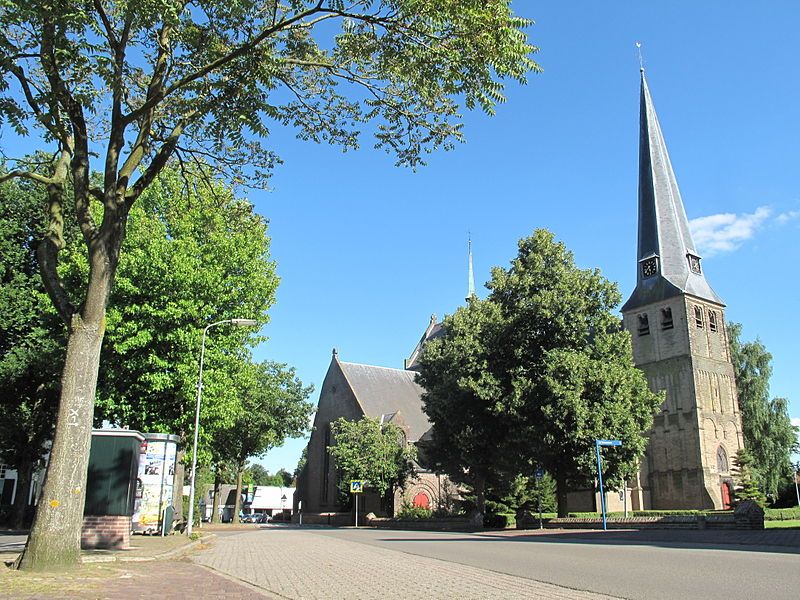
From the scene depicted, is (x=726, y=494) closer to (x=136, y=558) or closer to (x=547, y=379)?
(x=547, y=379)

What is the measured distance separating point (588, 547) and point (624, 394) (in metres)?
12.5

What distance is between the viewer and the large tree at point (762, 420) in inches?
2031

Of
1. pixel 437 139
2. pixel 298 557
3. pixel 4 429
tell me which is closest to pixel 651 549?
pixel 298 557

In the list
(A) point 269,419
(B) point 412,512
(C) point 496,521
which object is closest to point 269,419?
(A) point 269,419

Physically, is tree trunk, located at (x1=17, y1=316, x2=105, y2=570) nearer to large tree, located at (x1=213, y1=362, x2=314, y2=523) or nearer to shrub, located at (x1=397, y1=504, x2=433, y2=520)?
large tree, located at (x1=213, y1=362, x2=314, y2=523)

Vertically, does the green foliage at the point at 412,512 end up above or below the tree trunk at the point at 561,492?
below

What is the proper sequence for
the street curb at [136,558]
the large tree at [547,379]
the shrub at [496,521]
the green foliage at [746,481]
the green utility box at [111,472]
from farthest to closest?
the green foliage at [746,481]
the shrub at [496,521]
the large tree at [547,379]
the green utility box at [111,472]
the street curb at [136,558]

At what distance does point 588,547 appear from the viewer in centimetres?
1606

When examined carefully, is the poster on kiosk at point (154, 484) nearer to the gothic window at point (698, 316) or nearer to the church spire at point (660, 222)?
the church spire at point (660, 222)

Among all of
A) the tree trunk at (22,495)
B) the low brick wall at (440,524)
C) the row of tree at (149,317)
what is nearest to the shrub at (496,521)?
the low brick wall at (440,524)

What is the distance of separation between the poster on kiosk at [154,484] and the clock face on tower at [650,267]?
165 feet

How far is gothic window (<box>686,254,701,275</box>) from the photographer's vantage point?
193 ft

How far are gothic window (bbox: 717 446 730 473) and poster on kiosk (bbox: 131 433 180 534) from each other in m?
49.2

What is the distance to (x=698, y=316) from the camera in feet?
188
